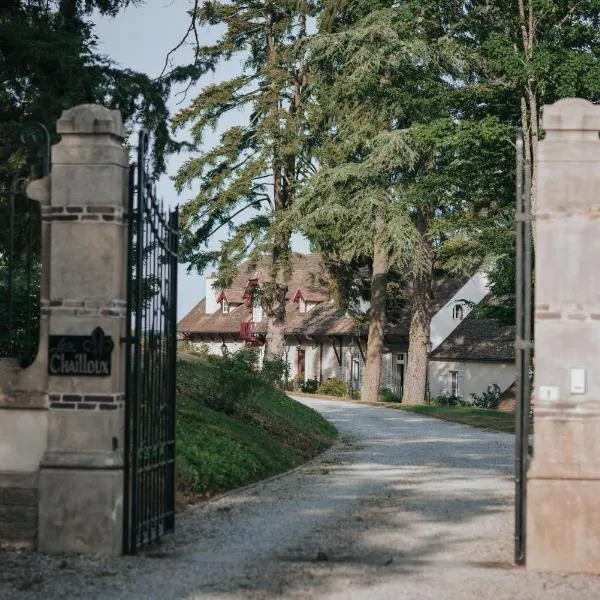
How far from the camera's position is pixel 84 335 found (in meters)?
10.6

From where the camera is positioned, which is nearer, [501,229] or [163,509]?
[163,509]

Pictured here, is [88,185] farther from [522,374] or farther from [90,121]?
[522,374]

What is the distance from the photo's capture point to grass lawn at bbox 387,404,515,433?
106ft

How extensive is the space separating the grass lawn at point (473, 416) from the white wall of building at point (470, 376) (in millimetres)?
10169

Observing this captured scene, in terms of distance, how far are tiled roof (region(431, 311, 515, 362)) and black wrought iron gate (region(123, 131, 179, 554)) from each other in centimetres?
3999

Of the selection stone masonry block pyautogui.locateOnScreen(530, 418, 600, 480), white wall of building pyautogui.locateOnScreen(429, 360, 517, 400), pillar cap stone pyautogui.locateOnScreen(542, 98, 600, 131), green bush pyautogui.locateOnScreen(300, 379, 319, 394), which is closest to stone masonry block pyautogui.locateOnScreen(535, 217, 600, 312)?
pillar cap stone pyautogui.locateOnScreen(542, 98, 600, 131)

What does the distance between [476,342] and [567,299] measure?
43.6 metres

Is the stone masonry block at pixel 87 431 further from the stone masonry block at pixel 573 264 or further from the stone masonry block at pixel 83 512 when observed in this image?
the stone masonry block at pixel 573 264

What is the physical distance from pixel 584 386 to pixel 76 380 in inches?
175

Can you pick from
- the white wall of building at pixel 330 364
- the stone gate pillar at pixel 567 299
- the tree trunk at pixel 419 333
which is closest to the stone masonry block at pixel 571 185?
the stone gate pillar at pixel 567 299

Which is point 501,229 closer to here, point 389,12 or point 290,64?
point 389,12

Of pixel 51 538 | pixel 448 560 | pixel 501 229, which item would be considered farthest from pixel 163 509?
pixel 501 229

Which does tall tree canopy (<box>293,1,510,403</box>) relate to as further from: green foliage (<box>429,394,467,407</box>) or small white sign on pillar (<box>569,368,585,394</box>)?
small white sign on pillar (<box>569,368,585,394</box>)

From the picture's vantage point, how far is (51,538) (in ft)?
34.4
